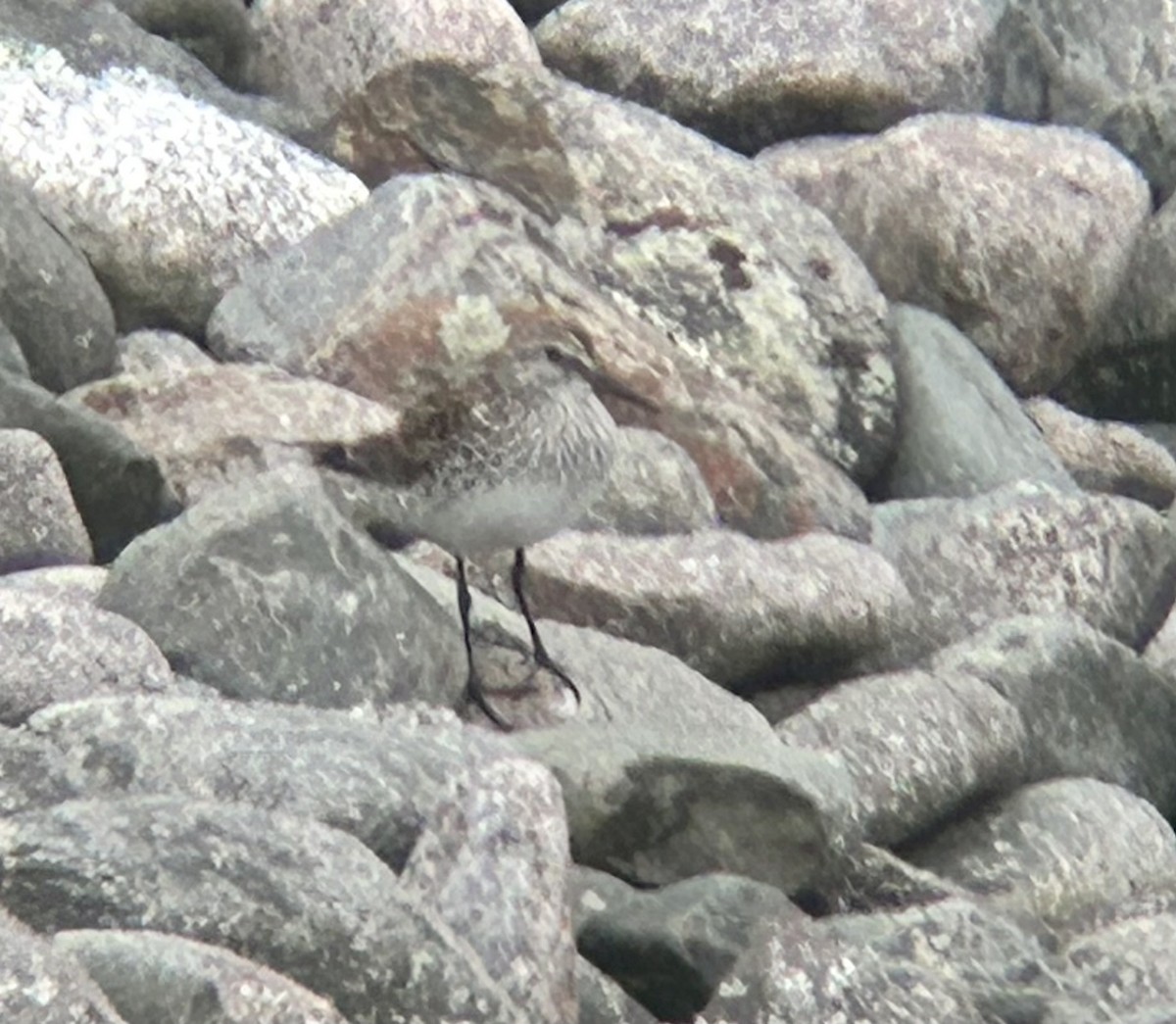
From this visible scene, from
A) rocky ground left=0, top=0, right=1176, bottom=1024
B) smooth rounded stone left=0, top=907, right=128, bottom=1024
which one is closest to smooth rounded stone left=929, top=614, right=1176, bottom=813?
rocky ground left=0, top=0, right=1176, bottom=1024

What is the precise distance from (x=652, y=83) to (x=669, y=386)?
14.3 ft

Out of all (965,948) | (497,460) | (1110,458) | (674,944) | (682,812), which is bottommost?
(1110,458)

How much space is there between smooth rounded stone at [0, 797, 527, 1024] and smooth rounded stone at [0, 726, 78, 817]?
11.8 inches

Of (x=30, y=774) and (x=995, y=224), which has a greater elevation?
(x=30, y=774)

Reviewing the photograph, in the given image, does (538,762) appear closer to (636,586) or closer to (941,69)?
(636,586)

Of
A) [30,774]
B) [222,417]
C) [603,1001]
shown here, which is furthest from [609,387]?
[30,774]

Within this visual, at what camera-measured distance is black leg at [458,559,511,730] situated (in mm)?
7145

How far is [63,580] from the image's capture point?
7.02 meters

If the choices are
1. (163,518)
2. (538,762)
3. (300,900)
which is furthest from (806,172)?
→ (300,900)

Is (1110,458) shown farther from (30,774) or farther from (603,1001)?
(30,774)

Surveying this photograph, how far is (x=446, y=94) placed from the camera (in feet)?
39.3

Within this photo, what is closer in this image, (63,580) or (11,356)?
(63,580)

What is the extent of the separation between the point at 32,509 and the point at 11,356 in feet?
3.46

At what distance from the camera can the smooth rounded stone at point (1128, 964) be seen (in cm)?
586
